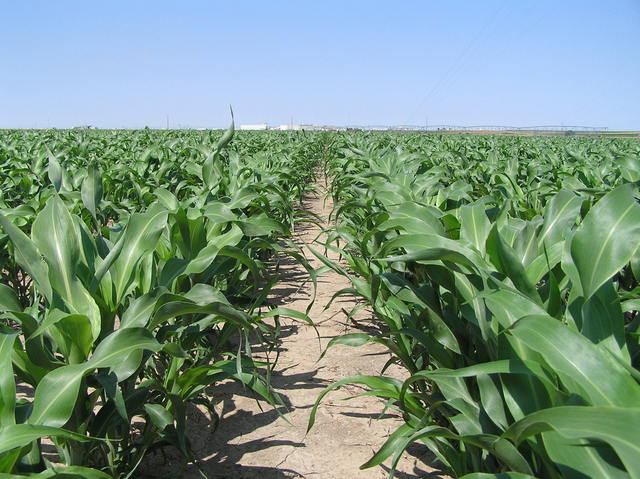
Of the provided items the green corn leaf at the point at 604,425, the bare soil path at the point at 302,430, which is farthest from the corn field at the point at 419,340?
the bare soil path at the point at 302,430

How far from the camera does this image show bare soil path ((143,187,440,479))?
212cm

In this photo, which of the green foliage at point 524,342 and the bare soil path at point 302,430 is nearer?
the green foliage at point 524,342

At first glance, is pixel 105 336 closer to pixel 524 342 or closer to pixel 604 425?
A: pixel 524 342

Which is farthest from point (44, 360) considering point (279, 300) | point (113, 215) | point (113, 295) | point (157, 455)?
point (113, 215)

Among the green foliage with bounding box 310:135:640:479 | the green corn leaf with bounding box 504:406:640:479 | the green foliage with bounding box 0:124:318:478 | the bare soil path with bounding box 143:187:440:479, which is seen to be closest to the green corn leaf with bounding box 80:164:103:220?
the green foliage with bounding box 0:124:318:478

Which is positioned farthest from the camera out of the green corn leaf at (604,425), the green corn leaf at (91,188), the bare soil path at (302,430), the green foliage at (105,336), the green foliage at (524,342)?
the green corn leaf at (91,188)

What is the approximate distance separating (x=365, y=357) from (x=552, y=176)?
3388 mm

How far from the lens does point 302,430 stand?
7.98 feet

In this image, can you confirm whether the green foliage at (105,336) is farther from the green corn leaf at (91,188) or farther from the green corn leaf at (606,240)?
the green corn leaf at (606,240)

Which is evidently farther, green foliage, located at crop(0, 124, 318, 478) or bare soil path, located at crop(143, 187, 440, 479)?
bare soil path, located at crop(143, 187, 440, 479)

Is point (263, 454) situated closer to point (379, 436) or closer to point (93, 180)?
point (379, 436)

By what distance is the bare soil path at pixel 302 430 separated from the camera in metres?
2.12

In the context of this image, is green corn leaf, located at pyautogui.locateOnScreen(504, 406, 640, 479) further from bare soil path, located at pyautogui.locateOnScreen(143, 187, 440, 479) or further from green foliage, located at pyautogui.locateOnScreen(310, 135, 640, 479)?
bare soil path, located at pyautogui.locateOnScreen(143, 187, 440, 479)

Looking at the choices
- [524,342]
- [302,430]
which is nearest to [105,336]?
[302,430]
